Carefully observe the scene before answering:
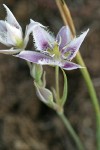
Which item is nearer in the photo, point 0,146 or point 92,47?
point 0,146

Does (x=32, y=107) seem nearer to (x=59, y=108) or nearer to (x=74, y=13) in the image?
(x=74, y=13)

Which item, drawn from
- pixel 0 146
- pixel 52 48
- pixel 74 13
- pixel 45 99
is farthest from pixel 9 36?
pixel 74 13

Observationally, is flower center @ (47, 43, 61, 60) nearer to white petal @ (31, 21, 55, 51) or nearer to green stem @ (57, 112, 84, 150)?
white petal @ (31, 21, 55, 51)

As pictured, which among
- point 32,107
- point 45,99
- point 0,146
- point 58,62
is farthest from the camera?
point 32,107

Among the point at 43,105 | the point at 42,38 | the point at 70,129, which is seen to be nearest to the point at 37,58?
the point at 42,38

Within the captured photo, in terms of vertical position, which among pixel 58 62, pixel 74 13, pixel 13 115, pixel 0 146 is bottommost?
pixel 0 146

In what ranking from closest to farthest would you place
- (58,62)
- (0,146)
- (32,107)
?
1. (58,62)
2. (0,146)
3. (32,107)

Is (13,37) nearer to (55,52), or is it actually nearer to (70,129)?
(55,52)

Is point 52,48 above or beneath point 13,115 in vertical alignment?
above
